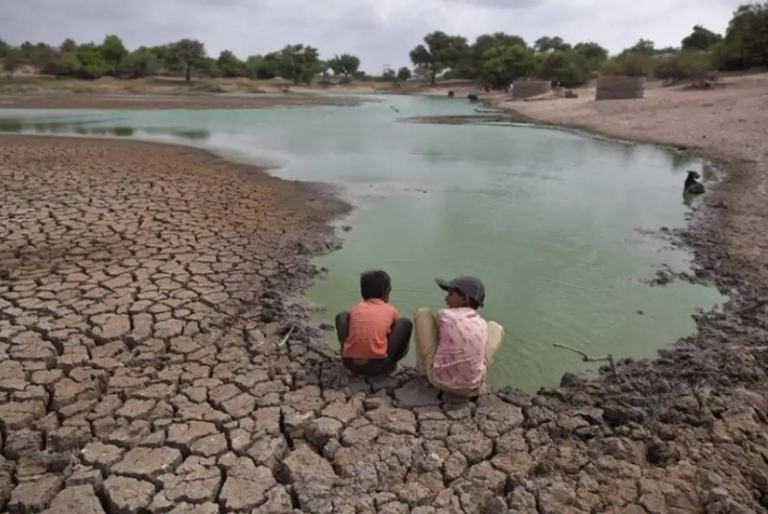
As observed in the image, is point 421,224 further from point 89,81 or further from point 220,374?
point 89,81

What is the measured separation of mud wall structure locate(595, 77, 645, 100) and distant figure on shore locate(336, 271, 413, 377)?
30576 millimetres

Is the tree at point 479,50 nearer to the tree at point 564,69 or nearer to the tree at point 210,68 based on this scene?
the tree at point 564,69

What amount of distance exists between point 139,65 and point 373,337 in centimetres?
6931

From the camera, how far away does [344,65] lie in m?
92.1

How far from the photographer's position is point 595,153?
53.3ft

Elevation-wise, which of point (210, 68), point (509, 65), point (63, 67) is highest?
point (509, 65)

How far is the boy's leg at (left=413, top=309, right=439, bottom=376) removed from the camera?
12.0ft

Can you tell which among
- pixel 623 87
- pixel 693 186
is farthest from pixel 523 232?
pixel 623 87

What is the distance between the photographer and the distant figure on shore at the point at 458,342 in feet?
11.5

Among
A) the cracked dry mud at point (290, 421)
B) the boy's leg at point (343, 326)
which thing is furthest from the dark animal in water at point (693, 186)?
the boy's leg at point (343, 326)

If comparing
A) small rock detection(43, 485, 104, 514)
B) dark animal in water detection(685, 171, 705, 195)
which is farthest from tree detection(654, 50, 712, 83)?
small rock detection(43, 485, 104, 514)

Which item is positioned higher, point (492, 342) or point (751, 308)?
point (492, 342)

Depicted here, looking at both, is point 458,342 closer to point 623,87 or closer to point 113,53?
point 623,87

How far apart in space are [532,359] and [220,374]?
229 centimetres
